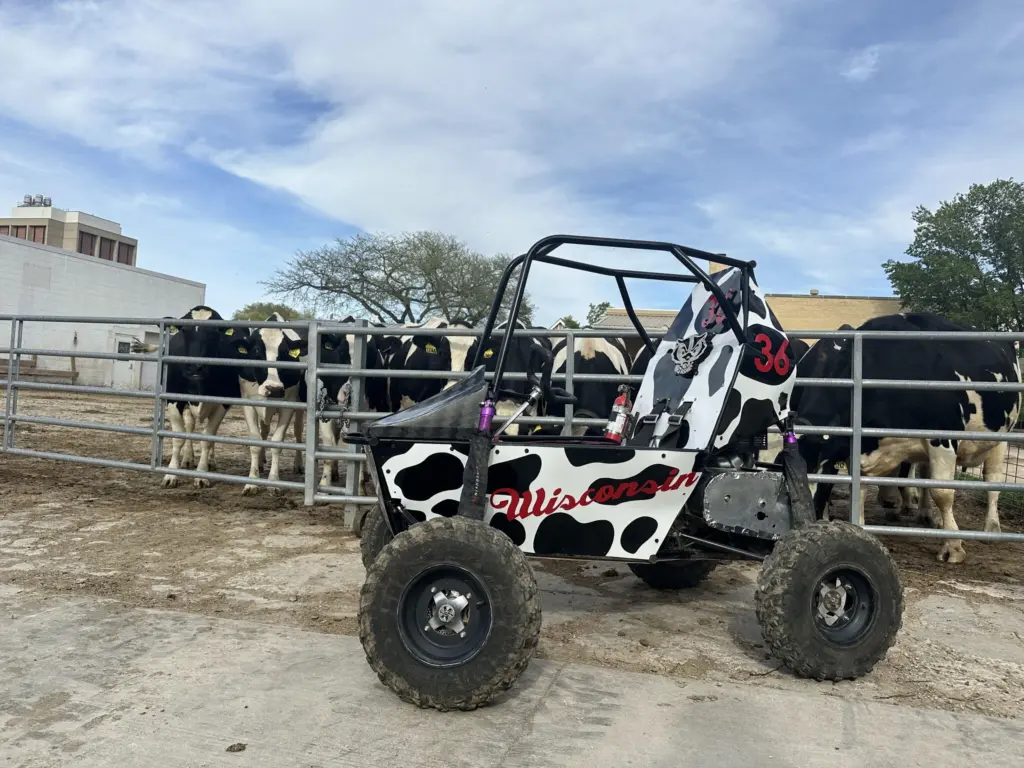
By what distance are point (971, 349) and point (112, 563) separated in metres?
6.69

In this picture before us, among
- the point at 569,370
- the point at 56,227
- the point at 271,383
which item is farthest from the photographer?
the point at 56,227

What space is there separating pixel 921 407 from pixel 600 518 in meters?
4.01

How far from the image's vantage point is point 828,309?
141ft

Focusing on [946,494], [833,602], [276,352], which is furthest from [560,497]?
[276,352]

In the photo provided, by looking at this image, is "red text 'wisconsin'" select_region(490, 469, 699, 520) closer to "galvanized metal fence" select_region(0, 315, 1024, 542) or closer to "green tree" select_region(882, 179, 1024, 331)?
"galvanized metal fence" select_region(0, 315, 1024, 542)

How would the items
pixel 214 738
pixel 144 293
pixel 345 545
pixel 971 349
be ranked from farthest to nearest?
pixel 144 293 < pixel 971 349 < pixel 345 545 < pixel 214 738

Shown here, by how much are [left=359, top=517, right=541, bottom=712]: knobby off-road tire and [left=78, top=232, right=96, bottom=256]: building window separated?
256 feet

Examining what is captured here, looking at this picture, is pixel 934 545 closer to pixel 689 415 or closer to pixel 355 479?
pixel 689 415

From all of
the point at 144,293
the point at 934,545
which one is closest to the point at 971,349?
the point at 934,545

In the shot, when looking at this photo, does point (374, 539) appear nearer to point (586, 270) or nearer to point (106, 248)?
point (586, 270)

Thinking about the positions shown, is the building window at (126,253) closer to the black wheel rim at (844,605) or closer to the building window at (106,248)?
the building window at (106,248)

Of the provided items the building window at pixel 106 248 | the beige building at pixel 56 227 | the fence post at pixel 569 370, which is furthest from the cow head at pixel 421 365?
the building window at pixel 106 248

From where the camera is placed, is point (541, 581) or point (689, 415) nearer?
point (689, 415)

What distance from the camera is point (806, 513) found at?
3.48 m
